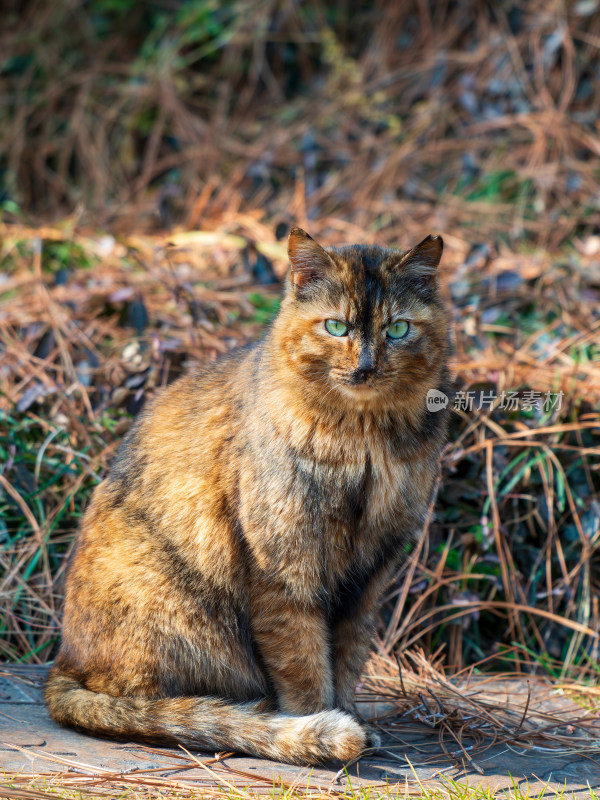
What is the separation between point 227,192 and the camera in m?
6.62

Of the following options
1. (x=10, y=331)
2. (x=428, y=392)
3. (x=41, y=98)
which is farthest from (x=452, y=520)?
(x=41, y=98)

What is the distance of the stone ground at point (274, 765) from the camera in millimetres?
2410

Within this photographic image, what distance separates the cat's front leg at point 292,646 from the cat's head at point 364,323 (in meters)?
0.67

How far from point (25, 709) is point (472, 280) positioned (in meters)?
3.25

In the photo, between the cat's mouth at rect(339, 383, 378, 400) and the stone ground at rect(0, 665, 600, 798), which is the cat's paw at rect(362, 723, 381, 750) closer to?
the stone ground at rect(0, 665, 600, 798)

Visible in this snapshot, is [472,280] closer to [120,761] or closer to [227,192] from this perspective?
[227,192]

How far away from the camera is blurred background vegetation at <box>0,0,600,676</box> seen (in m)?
3.86

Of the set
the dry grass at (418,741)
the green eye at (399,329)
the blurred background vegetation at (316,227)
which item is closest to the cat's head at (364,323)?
the green eye at (399,329)

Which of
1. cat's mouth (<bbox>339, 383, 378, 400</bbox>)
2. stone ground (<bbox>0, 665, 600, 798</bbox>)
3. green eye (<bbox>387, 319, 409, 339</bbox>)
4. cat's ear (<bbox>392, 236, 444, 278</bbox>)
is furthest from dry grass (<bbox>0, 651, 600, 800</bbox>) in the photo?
cat's ear (<bbox>392, 236, 444, 278</bbox>)

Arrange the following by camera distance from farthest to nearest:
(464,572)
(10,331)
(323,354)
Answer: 1. (10,331)
2. (464,572)
3. (323,354)

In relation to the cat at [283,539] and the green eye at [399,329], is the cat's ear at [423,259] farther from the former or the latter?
the green eye at [399,329]

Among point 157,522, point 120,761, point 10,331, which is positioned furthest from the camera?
point 10,331

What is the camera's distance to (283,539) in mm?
2652

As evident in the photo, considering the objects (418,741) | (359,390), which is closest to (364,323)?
(359,390)
